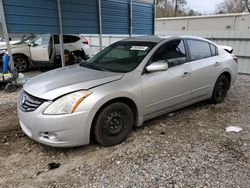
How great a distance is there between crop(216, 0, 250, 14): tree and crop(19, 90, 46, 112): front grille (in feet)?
102

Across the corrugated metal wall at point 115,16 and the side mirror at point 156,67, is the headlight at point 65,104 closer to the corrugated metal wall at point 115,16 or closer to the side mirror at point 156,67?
the side mirror at point 156,67

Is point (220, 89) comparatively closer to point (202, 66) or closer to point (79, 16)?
point (202, 66)

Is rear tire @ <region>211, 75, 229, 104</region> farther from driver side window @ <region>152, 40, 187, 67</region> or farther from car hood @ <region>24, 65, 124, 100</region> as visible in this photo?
car hood @ <region>24, 65, 124, 100</region>

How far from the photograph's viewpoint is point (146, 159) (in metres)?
2.51

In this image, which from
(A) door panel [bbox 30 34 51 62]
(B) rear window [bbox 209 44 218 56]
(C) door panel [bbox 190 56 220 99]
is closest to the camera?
(C) door panel [bbox 190 56 220 99]

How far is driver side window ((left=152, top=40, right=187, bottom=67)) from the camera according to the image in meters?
3.17

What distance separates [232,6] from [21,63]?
31236 mm

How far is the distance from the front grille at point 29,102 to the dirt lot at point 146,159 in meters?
0.62

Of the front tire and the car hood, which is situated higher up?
the car hood

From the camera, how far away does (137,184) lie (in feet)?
6.86

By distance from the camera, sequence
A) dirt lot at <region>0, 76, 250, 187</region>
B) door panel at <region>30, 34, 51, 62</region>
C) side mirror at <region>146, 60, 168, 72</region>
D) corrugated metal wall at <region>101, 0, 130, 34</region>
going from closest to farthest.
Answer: dirt lot at <region>0, 76, 250, 187</region>, side mirror at <region>146, 60, 168, 72</region>, corrugated metal wall at <region>101, 0, 130, 34</region>, door panel at <region>30, 34, 51, 62</region>

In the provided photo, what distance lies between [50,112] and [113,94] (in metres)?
0.79

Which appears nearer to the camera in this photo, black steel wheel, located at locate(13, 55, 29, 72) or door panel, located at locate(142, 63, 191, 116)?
door panel, located at locate(142, 63, 191, 116)

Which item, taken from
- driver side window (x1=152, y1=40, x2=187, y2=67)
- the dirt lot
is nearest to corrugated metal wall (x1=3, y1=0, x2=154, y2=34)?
the dirt lot
